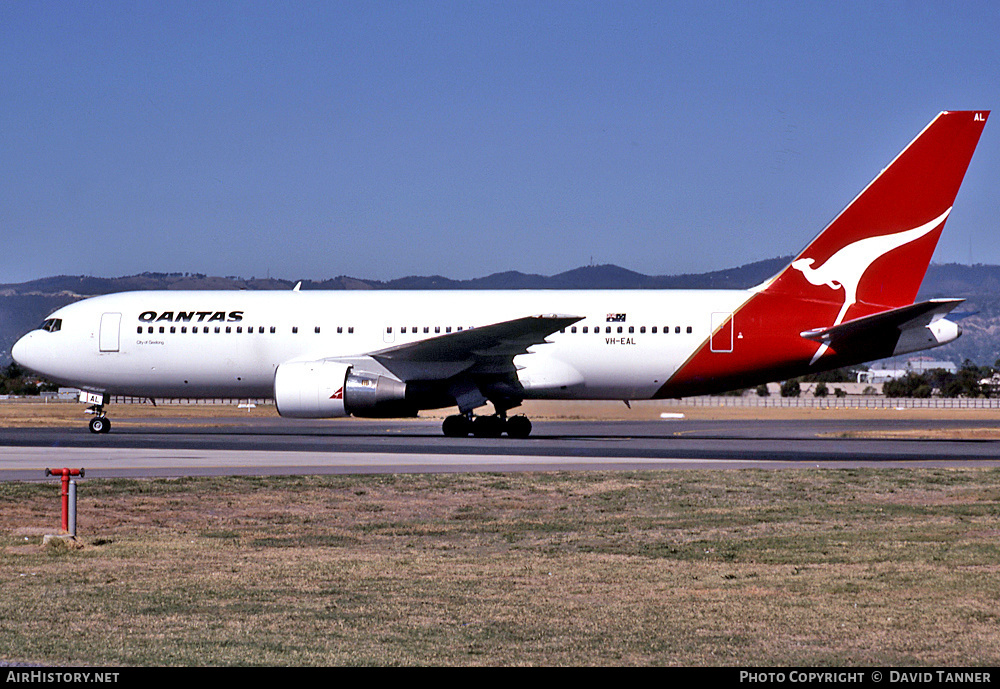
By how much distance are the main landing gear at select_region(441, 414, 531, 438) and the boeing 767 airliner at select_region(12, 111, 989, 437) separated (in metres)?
0.05

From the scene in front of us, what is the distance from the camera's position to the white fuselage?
1156 inches

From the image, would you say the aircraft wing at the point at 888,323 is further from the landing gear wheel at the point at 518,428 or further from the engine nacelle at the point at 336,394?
the engine nacelle at the point at 336,394

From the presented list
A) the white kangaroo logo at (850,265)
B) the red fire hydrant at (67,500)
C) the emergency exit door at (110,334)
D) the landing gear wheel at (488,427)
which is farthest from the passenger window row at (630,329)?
the red fire hydrant at (67,500)

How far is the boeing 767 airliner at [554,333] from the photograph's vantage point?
27.9 m

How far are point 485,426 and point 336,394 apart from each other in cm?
441

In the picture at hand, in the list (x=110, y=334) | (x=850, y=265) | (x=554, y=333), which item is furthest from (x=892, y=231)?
(x=110, y=334)

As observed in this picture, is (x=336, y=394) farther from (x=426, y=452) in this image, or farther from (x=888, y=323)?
(x=888, y=323)

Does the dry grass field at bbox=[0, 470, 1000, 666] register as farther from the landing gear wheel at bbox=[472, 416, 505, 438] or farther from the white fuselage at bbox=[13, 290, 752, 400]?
the landing gear wheel at bbox=[472, 416, 505, 438]

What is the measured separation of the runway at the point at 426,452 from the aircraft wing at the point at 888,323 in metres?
2.77

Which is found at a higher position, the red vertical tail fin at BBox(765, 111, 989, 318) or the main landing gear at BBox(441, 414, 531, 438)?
the red vertical tail fin at BBox(765, 111, 989, 318)

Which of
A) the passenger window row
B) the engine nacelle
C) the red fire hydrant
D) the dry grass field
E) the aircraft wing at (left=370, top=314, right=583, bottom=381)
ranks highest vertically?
the passenger window row

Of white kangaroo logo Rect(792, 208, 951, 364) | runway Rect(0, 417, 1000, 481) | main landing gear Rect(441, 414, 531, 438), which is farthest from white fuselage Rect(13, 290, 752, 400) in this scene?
white kangaroo logo Rect(792, 208, 951, 364)

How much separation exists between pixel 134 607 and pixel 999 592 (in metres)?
7.22
